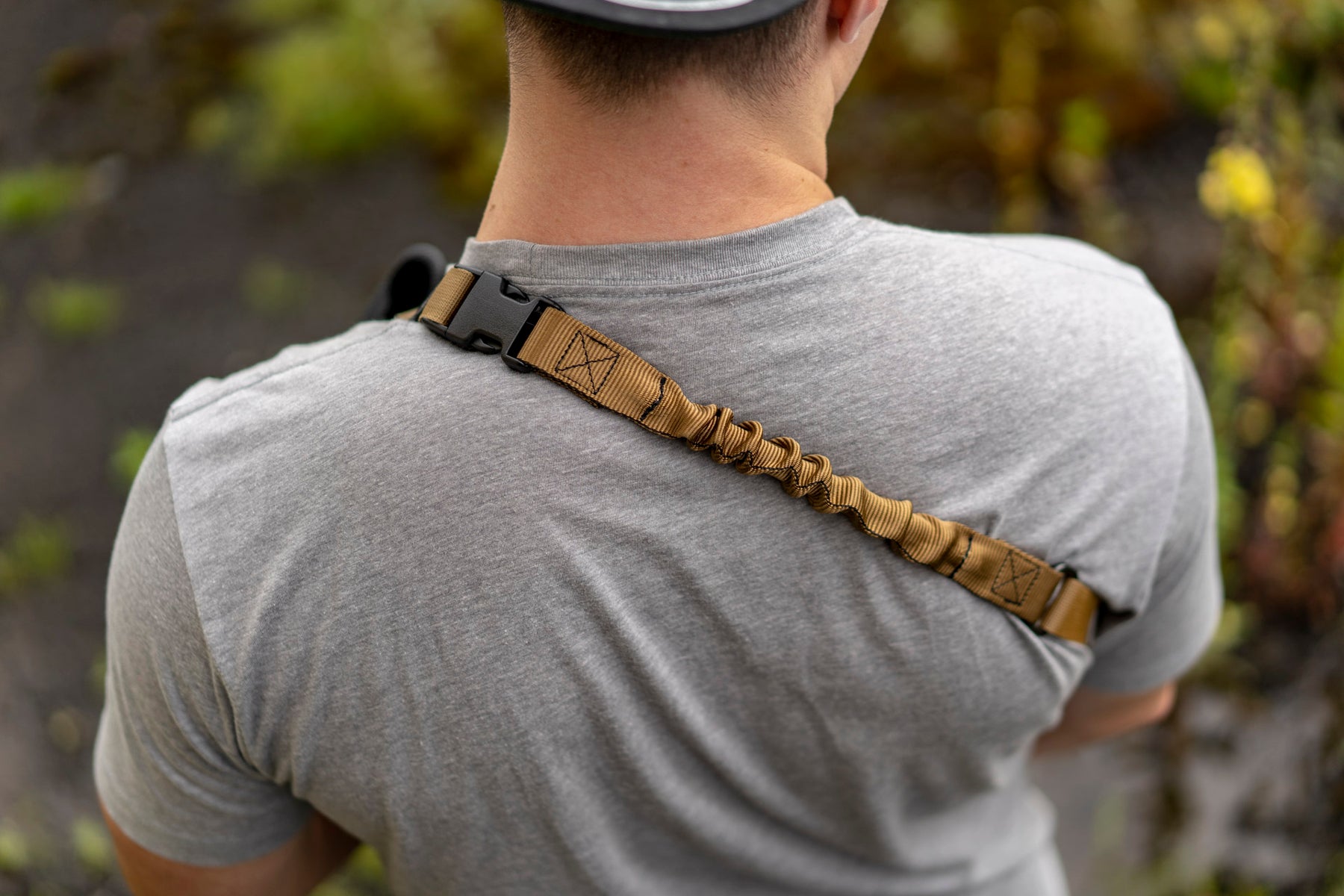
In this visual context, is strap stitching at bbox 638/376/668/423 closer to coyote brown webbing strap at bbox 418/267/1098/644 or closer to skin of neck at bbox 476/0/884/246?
coyote brown webbing strap at bbox 418/267/1098/644

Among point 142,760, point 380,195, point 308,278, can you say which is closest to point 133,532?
point 142,760

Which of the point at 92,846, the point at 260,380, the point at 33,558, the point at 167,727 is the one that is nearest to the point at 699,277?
the point at 260,380

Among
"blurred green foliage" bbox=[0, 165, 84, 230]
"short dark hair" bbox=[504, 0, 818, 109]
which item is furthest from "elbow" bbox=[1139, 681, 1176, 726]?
"blurred green foliage" bbox=[0, 165, 84, 230]

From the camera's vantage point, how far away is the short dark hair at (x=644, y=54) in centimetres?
86

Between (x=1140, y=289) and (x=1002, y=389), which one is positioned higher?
(x=1140, y=289)

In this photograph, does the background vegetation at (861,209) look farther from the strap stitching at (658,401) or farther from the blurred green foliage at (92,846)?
the strap stitching at (658,401)

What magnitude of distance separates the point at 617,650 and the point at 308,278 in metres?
3.54

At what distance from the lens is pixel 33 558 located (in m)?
3.30

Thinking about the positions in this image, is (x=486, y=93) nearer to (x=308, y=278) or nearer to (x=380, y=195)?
(x=380, y=195)

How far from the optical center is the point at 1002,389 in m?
0.99

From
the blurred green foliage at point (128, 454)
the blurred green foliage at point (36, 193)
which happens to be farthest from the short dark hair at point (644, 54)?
the blurred green foliage at point (36, 193)

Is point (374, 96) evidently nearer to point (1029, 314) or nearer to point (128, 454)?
point (128, 454)

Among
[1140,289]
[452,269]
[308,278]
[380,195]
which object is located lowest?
[308,278]

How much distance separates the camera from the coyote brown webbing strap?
896 millimetres
